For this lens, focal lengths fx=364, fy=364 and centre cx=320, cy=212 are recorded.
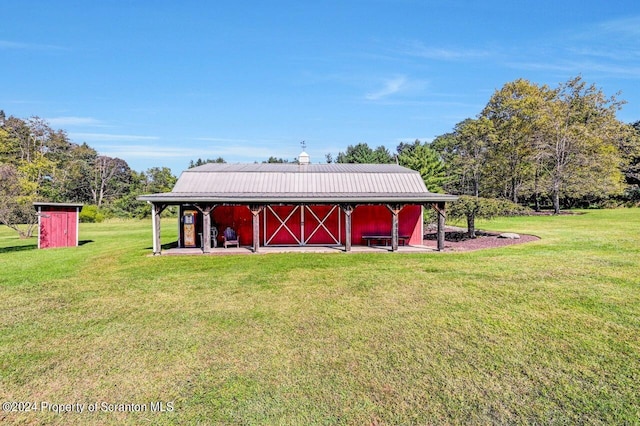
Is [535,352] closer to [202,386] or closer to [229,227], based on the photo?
[202,386]

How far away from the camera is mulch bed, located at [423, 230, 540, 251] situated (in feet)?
51.3

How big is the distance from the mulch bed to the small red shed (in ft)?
57.7

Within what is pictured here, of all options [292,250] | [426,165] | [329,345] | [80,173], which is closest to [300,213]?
[292,250]

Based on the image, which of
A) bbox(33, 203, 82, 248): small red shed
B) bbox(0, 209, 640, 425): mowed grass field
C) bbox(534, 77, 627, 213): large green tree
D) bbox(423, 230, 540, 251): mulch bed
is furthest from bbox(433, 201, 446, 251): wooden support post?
bbox(534, 77, 627, 213): large green tree

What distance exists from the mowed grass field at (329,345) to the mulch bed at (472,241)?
4.83 metres

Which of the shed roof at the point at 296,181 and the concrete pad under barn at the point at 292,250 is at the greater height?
the shed roof at the point at 296,181

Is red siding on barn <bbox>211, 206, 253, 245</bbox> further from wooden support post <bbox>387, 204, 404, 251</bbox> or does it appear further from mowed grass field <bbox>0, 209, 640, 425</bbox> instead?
wooden support post <bbox>387, 204, 404, 251</bbox>

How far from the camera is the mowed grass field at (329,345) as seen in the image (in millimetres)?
4180

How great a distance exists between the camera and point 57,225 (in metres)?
18.0

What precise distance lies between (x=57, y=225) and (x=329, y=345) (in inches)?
708

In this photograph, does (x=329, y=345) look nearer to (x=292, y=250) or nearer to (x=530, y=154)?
(x=292, y=250)

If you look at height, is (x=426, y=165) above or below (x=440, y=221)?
above

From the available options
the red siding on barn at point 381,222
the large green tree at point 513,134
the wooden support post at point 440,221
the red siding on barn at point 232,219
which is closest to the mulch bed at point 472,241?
the wooden support post at point 440,221

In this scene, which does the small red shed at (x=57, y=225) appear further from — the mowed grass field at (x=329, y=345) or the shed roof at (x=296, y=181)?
the mowed grass field at (x=329, y=345)
